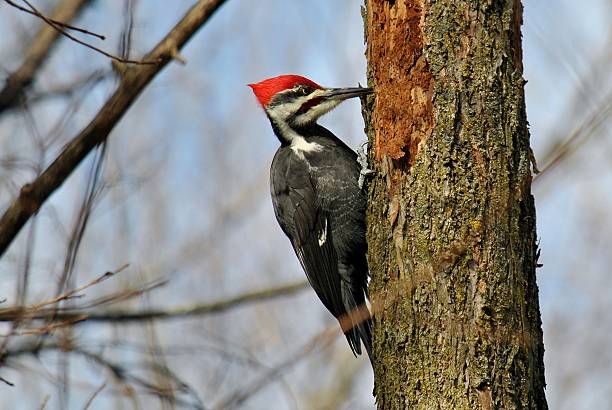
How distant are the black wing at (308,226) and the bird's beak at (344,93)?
0.34 meters

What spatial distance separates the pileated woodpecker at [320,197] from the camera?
3943 mm

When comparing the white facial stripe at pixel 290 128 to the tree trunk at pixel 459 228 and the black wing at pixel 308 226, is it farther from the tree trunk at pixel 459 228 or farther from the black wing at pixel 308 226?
the tree trunk at pixel 459 228

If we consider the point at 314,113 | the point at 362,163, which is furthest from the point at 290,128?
the point at 362,163

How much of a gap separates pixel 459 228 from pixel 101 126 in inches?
56.2

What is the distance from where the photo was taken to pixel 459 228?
107 inches

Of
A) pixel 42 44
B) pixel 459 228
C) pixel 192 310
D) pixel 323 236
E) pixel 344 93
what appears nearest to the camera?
pixel 459 228

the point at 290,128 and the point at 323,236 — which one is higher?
the point at 290,128

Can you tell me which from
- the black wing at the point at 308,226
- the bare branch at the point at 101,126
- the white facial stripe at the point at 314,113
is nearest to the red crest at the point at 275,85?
the white facial stripe at the point at 314,113

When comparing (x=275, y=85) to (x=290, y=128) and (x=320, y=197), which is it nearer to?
(x=290, y=128)

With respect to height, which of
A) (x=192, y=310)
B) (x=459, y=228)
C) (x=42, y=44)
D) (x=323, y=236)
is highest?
(x=42, y=44)

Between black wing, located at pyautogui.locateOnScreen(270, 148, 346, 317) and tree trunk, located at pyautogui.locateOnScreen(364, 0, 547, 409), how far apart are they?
1.05m

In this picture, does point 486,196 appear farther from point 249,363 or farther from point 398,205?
point 249,363

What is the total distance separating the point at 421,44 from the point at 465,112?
1.04 feet

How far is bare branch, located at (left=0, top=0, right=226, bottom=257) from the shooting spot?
123 inches
